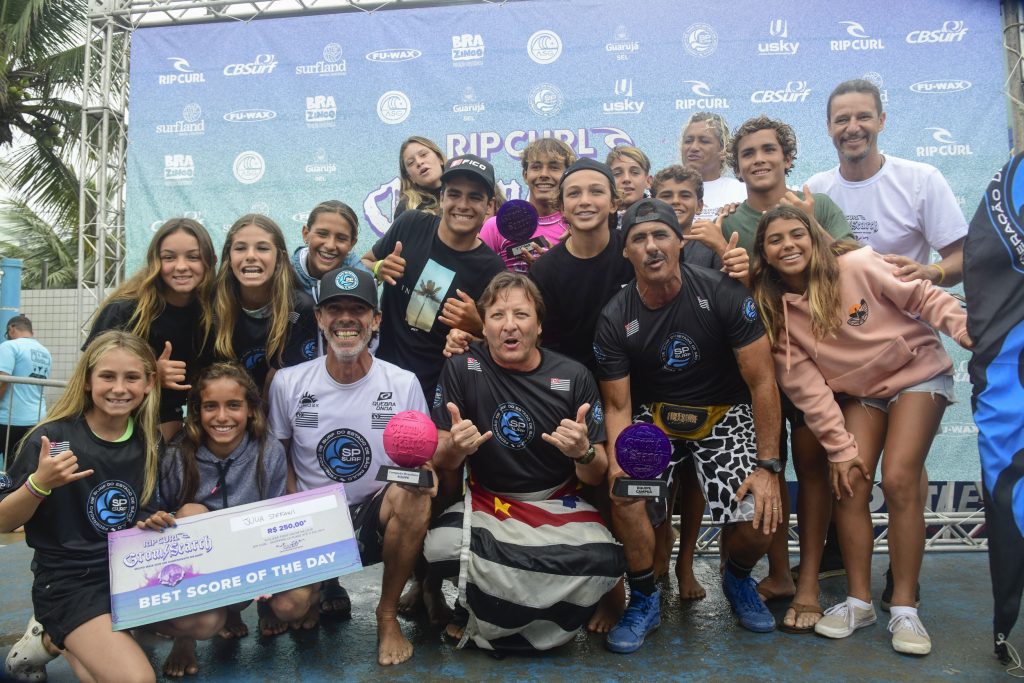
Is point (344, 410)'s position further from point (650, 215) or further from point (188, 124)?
point (188, 124)

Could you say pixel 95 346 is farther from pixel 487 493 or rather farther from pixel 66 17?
pixel 66 17

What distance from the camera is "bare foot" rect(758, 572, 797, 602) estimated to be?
13.0 feet

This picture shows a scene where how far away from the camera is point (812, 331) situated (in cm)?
350

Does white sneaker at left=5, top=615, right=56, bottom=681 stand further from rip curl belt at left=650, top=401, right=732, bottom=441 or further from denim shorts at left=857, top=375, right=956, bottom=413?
denim shorts at left=857, top=375, right=956, bottom=413

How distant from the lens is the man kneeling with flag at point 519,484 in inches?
120

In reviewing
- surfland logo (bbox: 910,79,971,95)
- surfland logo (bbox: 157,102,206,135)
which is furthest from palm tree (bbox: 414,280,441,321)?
surfland logo (bbox: 910,79,971,95)

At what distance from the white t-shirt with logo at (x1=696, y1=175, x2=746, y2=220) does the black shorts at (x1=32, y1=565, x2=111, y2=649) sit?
4.43 meters

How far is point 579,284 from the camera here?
3750 millimetres

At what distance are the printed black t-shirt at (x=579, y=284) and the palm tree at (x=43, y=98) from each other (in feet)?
36.9

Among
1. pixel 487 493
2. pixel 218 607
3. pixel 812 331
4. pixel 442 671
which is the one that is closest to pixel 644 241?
pixel 812 331

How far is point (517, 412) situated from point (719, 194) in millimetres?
3018

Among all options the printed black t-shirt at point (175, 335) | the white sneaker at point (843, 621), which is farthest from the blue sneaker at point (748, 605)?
the printed black t-shirt at point (175, 335)

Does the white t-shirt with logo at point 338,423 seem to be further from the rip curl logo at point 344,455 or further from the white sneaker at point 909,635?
the white sneaker at point 909,635

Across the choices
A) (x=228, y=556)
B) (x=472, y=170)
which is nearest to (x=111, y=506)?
(x=228, y=556)
